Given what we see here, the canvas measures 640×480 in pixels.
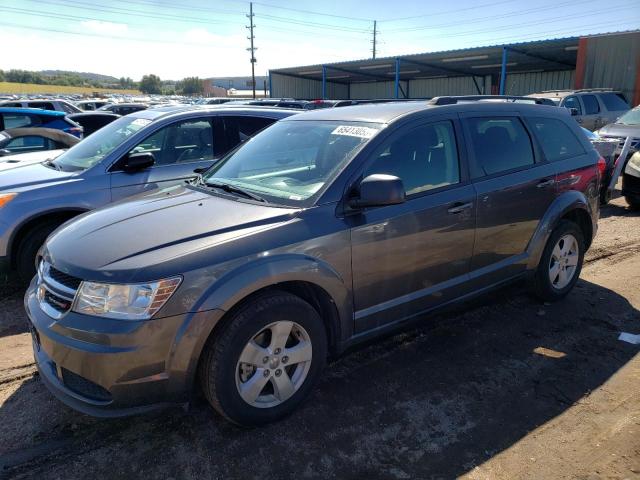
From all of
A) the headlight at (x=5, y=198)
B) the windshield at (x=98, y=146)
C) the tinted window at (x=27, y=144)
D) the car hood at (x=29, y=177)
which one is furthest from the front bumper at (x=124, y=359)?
the tinted window at (x=27, y=144)

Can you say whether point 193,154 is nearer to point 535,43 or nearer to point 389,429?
point 389,429

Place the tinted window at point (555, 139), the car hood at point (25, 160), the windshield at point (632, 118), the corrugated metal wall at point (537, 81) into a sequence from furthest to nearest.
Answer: the corrugated metal wall at point (537, 81) < the windshield at point (632, 118) < the car hood at point (25, 160) < the tinted window at point (555, 139)

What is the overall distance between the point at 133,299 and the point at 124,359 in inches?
11.4

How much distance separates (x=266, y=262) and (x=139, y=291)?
25.8 inches

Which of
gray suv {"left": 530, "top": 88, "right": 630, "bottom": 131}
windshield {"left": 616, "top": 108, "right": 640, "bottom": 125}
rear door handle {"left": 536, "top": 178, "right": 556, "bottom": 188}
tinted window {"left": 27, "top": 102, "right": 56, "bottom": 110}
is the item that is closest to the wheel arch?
rear door handle {"left": 536, "top": 178, "right": 556, "bottom": 188}

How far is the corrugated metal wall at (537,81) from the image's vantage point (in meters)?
30.4

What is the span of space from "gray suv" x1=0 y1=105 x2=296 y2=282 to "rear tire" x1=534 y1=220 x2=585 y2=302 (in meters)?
3.26

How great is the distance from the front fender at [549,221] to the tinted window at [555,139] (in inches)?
14.4

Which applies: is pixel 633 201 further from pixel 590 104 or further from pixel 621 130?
pixel 590 104

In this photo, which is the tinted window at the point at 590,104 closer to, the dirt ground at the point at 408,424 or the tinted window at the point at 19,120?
the dirt ground at the point at 408,424

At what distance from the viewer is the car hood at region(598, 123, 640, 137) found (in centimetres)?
1051

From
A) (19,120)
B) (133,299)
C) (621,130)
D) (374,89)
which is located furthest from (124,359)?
(374,89)

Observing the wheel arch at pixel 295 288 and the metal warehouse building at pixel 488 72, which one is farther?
the metal warehouse building at pixel 488 72

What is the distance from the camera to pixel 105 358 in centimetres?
238
